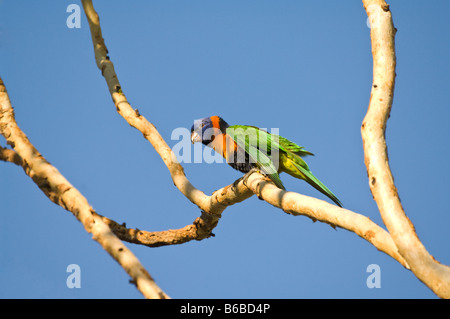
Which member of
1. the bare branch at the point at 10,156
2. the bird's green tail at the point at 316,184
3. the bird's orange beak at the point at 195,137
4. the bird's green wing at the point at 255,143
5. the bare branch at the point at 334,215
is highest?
the bird's orange beak at the point at 195,137

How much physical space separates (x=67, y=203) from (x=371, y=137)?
241cm

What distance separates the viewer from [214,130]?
6.14 m

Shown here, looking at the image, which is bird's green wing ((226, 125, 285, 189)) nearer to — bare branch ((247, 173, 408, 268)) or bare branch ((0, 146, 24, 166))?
bare branch ((247, 173, 408, 268))

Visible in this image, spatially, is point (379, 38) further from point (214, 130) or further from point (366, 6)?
point (214, 130)

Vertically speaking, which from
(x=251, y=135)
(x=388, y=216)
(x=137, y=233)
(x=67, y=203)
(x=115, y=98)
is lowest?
(x=388, y=216)

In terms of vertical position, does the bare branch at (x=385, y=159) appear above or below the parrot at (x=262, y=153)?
below

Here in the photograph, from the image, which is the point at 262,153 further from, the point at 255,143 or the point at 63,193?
the point at 63,193

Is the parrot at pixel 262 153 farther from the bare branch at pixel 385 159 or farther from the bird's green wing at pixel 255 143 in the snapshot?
the bare branch at pixel 385 159

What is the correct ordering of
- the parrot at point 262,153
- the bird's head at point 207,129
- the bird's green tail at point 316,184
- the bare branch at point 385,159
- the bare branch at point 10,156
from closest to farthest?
the bare branch at point 385,159 < the bare branch at point 10,156 < the bird's green tail at point 316,184 < the parrot at point 262,153 < the bird's head at point 207,129

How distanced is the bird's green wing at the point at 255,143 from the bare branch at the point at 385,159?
5.98 feet

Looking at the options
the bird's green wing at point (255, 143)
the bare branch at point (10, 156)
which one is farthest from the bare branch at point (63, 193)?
the bird's green wing at point (255, 143)

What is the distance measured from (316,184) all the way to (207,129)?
1.79 metres

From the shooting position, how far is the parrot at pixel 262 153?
204 inches
